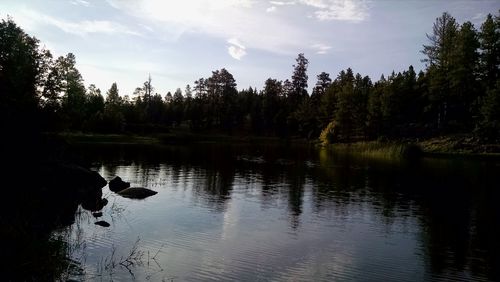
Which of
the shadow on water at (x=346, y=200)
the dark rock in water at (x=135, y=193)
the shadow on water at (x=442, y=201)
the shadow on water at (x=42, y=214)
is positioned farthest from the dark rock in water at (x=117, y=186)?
the shadow on water at (x=442, y=201)

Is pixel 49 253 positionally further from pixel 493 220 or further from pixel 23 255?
pixel 493 220

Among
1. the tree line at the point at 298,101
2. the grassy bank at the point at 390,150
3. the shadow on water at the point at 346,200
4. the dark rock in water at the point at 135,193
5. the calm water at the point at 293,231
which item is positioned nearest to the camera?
the calm water at the point at 293,231

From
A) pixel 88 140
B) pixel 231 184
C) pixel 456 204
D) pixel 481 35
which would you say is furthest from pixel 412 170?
pixel 88 140

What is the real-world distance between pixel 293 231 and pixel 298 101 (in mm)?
152476

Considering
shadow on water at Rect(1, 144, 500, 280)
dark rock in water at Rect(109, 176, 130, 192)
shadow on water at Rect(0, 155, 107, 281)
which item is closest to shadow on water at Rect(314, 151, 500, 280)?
shadow on water at Rect(1, 144, 500, 280)

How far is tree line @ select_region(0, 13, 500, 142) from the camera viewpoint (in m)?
58.1

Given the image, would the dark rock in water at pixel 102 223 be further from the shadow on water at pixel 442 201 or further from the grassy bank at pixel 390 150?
the grassy bank at pixel 390 150

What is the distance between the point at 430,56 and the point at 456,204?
8374 cm

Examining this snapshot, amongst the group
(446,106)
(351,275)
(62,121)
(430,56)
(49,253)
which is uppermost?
(430,56)

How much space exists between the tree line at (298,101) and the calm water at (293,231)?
13672 millimetres

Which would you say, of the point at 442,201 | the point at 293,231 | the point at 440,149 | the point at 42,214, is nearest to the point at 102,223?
the point at 42,214

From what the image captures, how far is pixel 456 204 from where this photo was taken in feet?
119

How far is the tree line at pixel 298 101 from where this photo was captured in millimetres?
58094

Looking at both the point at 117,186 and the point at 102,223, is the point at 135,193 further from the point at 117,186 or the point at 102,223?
the point at 102,223
